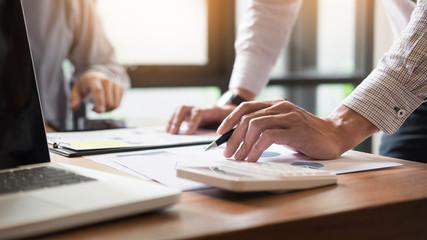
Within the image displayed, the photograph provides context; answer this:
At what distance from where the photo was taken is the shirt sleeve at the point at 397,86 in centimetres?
82

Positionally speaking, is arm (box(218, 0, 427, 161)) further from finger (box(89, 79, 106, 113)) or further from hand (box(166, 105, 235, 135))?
finger (box(89, 79, 106, 113))

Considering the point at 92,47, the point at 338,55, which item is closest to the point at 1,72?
the point at 92,47

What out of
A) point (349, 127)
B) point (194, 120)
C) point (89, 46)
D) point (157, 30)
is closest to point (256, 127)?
point (349, 127)

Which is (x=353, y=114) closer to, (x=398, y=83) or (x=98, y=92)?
(x=398, y=83)

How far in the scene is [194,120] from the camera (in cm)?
112

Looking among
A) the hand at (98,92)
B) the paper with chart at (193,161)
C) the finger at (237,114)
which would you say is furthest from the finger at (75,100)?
the finger at (237,114)

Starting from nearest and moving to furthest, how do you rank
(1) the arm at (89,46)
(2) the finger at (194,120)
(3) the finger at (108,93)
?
(2) the finger at (194,120)
(3) the finger at (108,93)
(1) the arm at (89,46)

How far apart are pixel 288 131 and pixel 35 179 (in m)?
0.39

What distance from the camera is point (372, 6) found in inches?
125

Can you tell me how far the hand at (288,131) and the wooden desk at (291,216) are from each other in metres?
0.16

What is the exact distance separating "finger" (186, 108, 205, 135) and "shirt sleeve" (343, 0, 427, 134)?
15.2 inches

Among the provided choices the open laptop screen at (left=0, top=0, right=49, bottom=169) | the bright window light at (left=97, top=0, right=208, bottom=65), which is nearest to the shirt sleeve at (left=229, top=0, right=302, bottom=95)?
the open laptop screen at (left=0, top=0, right=49, bottom=169)

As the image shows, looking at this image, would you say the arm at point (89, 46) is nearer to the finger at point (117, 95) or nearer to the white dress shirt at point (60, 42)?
the white dress shirt at point (60, 42)

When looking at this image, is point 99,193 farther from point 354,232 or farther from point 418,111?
point 418,111
